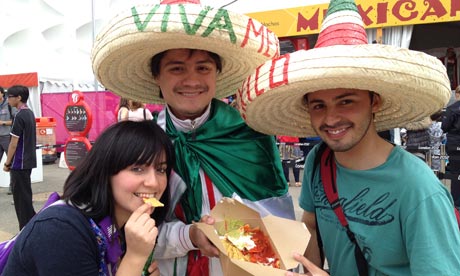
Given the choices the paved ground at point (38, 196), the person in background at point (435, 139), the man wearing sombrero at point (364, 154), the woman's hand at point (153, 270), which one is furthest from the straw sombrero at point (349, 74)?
the person in background at point (435, 139)

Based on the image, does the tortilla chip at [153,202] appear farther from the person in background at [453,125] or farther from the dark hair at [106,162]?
the person in background at [453,125]

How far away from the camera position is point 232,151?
2.08 metres

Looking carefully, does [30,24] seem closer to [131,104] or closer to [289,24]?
[289,24]

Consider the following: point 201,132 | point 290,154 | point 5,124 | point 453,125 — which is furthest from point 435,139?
point 5,124

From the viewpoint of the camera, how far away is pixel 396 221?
1411 millimetres

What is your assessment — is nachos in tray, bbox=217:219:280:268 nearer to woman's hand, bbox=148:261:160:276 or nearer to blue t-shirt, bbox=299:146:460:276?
blue t-shirt, bbox=299:146:460:276

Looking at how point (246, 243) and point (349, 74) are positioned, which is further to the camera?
point (246, 243)

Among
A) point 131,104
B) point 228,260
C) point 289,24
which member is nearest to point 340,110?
point 228,260

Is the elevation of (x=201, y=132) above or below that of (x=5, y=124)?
above

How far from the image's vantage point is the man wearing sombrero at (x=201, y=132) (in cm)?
186

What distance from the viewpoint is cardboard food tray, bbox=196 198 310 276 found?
136 cm

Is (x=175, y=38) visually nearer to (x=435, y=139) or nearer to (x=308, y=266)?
(x=308, y=266)

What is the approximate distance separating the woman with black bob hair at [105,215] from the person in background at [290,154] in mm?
6347

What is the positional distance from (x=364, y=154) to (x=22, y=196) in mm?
5272
